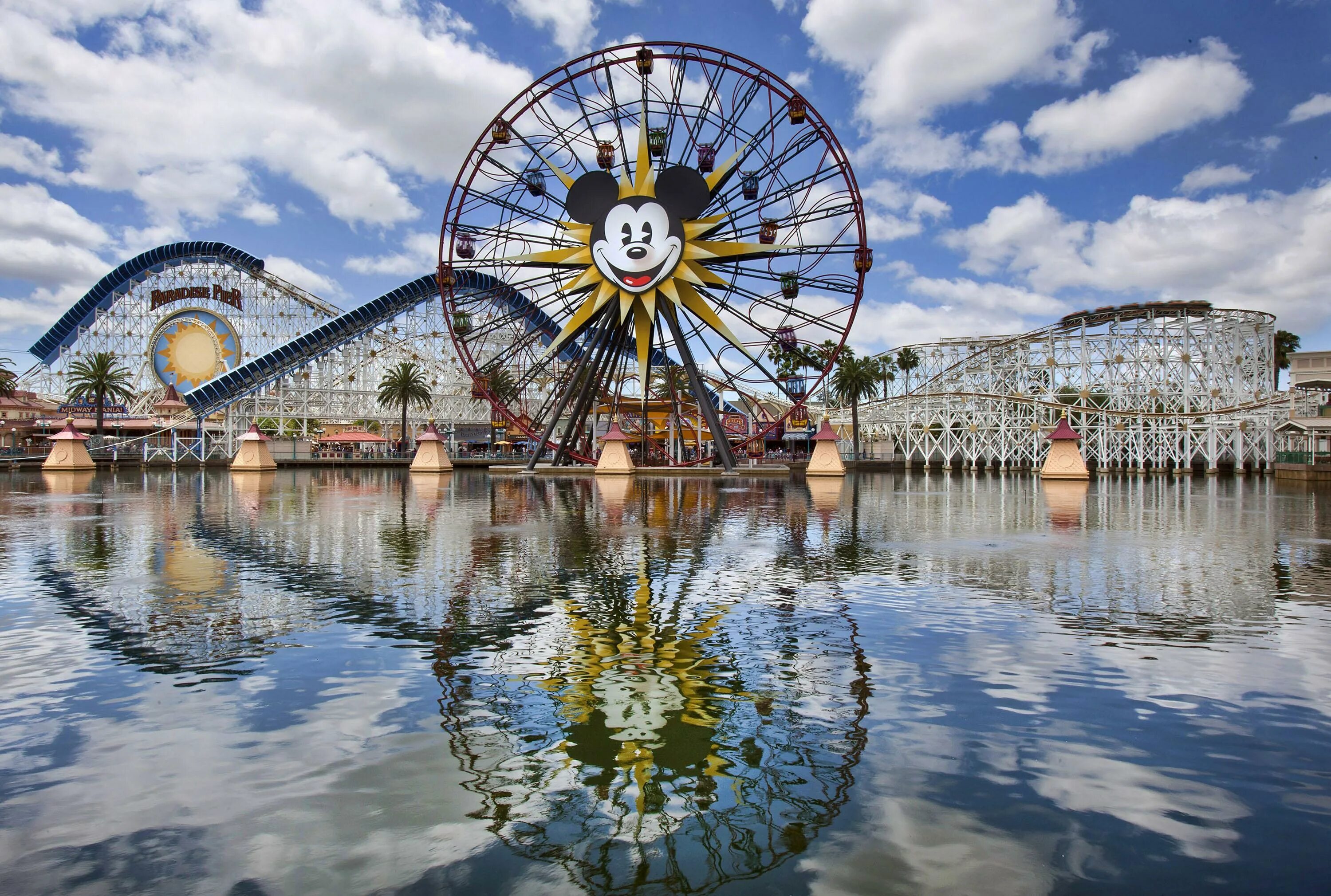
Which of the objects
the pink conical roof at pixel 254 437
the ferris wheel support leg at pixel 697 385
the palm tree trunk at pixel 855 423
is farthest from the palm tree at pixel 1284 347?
the pink conical roof at pixel 254 437

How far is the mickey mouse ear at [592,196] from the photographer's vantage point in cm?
4181

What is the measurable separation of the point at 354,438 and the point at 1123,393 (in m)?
63.6

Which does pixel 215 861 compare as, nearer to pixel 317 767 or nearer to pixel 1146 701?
pixel 317 767

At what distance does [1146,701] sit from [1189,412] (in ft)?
207

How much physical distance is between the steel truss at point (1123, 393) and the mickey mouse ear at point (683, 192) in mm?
34108

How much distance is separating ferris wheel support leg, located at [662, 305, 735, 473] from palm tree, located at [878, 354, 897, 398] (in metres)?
42.9

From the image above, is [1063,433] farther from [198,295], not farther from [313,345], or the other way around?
[198,295]

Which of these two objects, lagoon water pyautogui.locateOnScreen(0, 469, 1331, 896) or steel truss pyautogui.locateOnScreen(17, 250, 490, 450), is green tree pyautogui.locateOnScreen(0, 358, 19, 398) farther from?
lagoon water pyautogui.locateOnScreen(0, 469, 1331, 896)

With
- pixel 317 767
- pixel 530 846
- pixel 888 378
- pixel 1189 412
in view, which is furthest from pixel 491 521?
pixel 888 378

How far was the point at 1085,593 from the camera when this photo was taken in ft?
40.3

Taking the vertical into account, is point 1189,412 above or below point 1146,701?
above

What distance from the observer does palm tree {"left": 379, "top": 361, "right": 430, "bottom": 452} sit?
71375mm

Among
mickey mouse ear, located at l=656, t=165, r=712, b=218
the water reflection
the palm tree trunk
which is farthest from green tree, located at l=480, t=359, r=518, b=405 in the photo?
the water reflection

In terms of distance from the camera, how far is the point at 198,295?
81.8 metres
